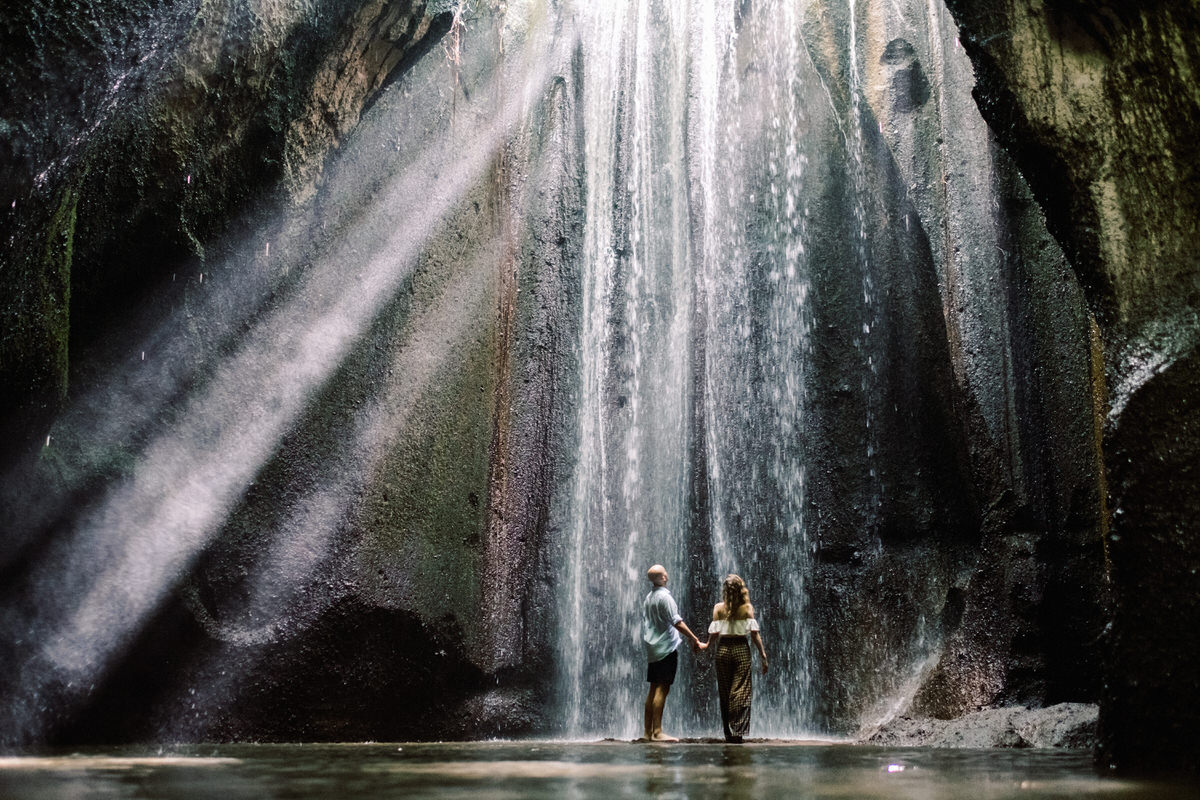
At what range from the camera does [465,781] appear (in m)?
2.70

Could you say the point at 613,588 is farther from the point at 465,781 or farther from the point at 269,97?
the point at 465,781

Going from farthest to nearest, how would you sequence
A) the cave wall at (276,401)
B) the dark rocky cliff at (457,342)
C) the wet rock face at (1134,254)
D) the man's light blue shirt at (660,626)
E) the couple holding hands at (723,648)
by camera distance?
the man's light blue shirt at (660,626) → the cave wall at (276,401) → the couple holding hands at (723,648) → the dark rocky cliff at (457,342) → the wet rock face at (1134,254)

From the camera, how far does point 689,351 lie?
10.8 metres

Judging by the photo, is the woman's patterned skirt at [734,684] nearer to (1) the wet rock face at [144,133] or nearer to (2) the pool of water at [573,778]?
(2) the pool of water at [573,778]

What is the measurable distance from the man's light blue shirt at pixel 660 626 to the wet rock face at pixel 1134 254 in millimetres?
3502

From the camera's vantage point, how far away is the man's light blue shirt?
6.79m

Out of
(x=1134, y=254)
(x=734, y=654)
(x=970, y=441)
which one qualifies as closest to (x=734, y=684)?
Answer: (x=734, y=654)

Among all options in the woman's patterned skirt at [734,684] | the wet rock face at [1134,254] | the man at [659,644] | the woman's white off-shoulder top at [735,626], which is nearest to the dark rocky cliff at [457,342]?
Answer: the wet rock face at [1134,254]

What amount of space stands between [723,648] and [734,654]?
0.09 metres

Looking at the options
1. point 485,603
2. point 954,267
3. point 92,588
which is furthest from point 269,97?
point 954,267

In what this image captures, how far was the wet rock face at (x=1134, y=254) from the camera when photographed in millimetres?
3439

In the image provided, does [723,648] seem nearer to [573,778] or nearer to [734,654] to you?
[734,654]

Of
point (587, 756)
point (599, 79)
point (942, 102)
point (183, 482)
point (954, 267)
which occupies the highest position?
point (599, 79)

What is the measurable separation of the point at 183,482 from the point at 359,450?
1504 millimetres
